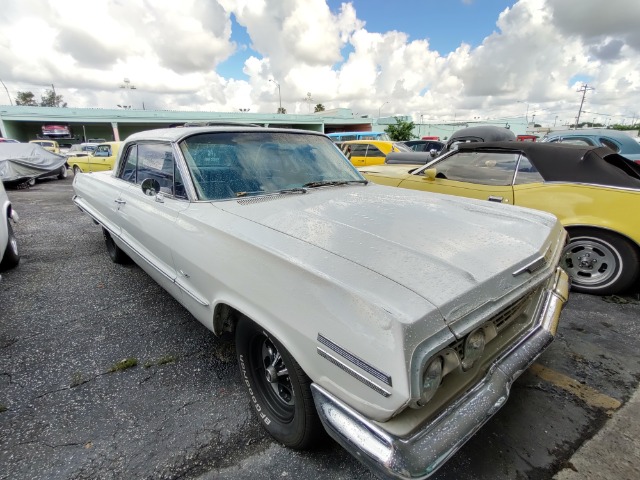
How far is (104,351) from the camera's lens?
275 centimetres

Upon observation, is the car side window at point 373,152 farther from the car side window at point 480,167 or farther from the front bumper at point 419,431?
the front bumper at point 419,431

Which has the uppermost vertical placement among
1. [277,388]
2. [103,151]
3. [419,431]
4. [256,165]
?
[256,165]

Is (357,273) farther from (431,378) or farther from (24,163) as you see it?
(24,163)

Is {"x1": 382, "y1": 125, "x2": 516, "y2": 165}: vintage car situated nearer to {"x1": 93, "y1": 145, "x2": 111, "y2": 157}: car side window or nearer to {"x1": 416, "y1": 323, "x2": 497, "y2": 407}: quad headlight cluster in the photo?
{"x1": 416, "y1": 323, "x2": 497, "y2": 407}: quad headlight cluster

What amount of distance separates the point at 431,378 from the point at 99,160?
1464cm

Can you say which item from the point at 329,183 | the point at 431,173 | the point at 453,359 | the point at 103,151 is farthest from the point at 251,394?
the point at 103,151

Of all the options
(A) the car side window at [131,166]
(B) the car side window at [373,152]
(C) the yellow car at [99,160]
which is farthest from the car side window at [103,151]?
(A) the car side window at [131,166]

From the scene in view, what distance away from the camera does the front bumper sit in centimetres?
121

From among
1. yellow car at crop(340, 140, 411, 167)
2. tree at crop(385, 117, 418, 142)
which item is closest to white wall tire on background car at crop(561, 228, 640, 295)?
yellow car at crop(340, 140, 411, 167)

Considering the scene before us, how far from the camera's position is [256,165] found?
2.67 metres

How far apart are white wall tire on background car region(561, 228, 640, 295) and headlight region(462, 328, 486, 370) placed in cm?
259

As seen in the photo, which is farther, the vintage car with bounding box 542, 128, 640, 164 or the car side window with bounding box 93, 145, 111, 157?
the car side window with bounding box 93, 145, 111, 157

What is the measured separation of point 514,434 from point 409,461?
1.16m

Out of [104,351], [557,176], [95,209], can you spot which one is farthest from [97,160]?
[557,176]
